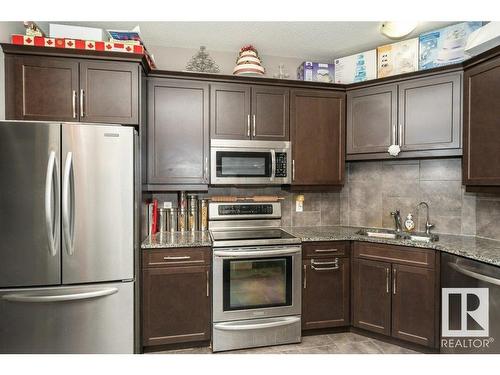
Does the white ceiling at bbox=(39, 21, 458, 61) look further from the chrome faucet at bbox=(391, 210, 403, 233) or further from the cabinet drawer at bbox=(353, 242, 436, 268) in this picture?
the cabinet drawer at bbox=(353, 242, 436, 268)

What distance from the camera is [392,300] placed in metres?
2.22

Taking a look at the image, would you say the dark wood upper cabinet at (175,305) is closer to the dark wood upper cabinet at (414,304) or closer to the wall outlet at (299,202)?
the wall outlet at (299,202)

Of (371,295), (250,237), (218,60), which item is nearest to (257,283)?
(250,237)

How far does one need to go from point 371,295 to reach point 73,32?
3098 millimetres

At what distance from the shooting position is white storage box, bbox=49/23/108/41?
77.9 inches

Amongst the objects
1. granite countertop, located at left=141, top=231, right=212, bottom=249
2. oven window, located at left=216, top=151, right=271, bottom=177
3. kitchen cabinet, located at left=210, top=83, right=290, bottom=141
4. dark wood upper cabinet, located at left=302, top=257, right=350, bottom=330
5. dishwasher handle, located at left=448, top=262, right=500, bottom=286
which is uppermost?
kitchen cabinet, located at left=210, top=83, right=290, bottom=141

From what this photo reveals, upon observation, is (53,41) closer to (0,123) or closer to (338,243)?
(0,123)

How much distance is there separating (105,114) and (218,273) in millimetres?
1454

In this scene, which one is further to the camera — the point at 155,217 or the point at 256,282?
the point at 155,217

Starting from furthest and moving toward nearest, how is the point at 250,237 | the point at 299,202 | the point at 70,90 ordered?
the point at 299,202 < the point at 250,237 < the point at 70,90

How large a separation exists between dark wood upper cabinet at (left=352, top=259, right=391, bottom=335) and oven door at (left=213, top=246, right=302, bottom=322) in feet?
1.74

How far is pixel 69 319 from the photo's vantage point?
1.78 m

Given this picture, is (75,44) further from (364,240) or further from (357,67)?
(364,240)

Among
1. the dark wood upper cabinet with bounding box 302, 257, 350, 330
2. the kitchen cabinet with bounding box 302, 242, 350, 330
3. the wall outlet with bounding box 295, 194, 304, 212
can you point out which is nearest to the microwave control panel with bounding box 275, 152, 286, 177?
the wall outlet with bounding box 295, 194, 304, 212
